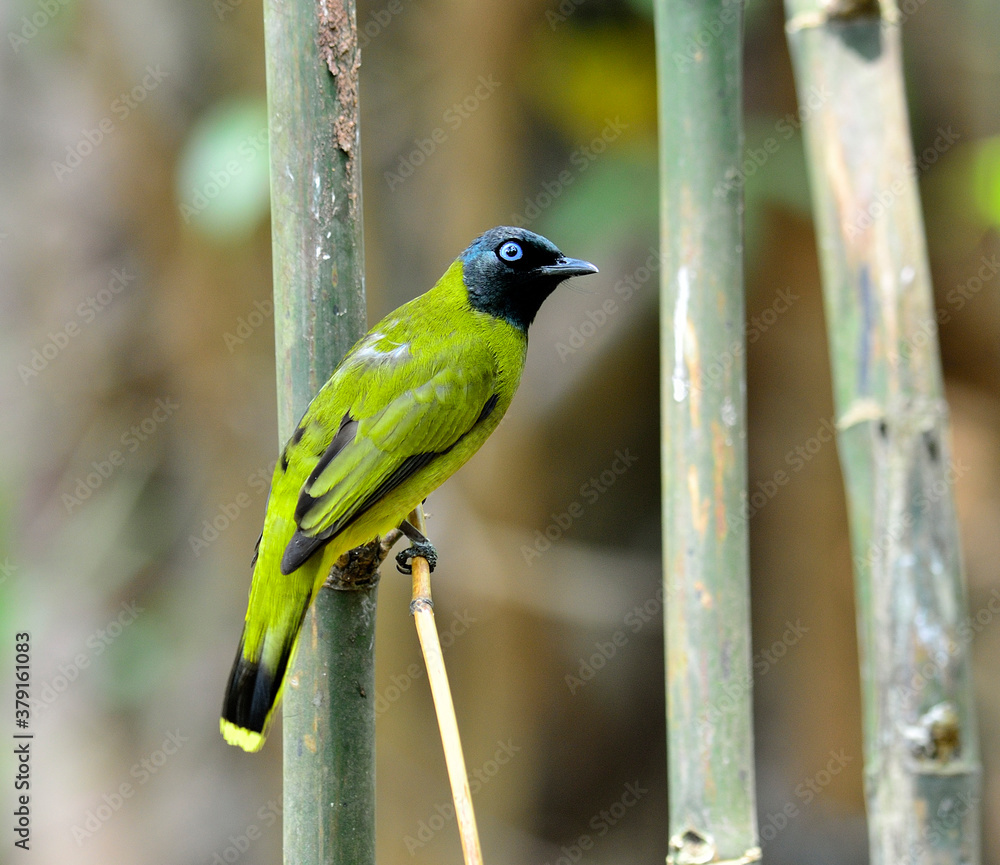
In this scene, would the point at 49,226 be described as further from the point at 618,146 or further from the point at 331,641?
the point at 331,641

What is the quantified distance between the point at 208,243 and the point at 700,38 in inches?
157

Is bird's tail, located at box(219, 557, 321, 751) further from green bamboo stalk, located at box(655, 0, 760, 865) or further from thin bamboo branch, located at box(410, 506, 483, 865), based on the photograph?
green bamboo stalk, located at box(655, 0, 760, 865)

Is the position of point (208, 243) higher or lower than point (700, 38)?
higher

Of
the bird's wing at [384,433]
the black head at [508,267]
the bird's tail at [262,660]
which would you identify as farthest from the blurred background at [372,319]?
the bird's tail at [262,660]

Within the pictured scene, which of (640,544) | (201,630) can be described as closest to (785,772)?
(640,544)

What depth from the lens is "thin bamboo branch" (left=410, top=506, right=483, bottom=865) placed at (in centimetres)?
158

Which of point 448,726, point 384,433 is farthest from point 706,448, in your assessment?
point 384,433

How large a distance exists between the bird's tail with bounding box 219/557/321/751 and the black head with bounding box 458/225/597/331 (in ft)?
3.67

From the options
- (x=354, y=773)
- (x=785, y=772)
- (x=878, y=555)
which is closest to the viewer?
(x=878, y=555)

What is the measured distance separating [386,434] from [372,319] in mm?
2094

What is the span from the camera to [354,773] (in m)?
1.78

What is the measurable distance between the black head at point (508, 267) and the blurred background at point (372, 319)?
161 cm

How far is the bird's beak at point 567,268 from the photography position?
292cm

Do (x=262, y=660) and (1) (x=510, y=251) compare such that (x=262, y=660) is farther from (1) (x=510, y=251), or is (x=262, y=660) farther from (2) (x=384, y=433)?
(1) (x=510, y=251)
